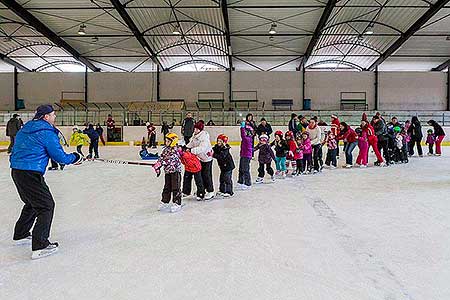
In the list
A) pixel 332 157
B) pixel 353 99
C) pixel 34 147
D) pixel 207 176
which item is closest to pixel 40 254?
pixel 34 147

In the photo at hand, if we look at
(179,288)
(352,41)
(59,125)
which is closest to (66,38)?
(59,125)

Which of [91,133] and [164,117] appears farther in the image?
[164,117]

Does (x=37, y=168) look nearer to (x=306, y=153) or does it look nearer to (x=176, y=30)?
(x=306, y=153)

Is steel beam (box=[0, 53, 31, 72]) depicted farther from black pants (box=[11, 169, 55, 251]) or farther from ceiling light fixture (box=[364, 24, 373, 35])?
black pants (box=[11, 169, 55, 251])

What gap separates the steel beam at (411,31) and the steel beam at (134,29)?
46.1 feet

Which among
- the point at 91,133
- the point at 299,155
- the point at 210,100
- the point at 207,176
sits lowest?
the point at 207,176

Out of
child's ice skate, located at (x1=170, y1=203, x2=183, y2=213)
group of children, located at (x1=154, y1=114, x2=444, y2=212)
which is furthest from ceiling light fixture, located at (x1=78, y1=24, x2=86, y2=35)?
child's ice skate, located at (x1=170, y1=203, x2=183, y2=213)

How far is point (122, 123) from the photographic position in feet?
76.4

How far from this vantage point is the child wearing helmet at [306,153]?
8.93 metres

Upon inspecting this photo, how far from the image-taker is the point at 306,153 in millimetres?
9234

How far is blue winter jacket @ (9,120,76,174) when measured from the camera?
3422 millimetres

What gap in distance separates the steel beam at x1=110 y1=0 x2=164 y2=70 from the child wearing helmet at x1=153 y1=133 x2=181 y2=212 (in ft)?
50.4

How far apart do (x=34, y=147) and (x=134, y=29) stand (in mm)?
19685

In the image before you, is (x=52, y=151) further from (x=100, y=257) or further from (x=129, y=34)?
(x=129, y=34)
